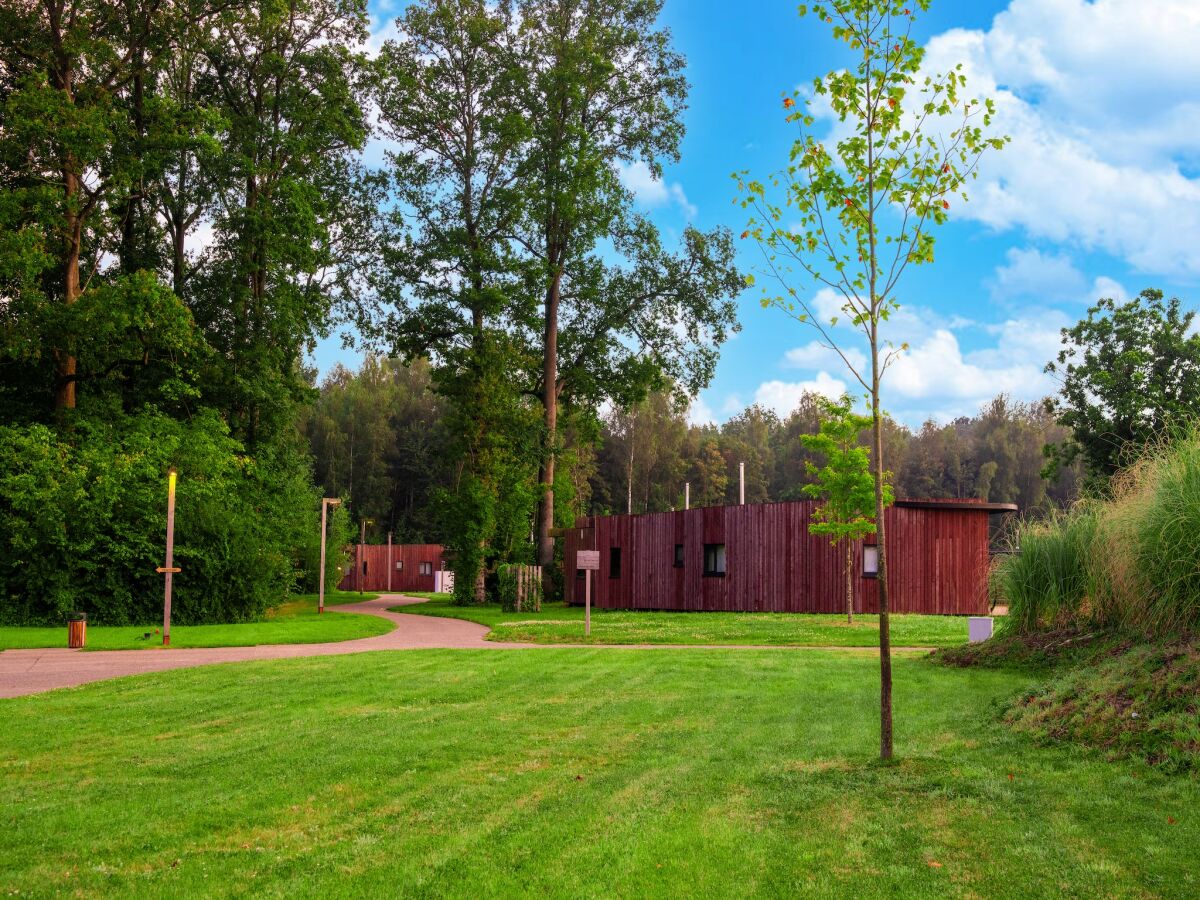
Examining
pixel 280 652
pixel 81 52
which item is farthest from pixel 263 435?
pixel 280 652

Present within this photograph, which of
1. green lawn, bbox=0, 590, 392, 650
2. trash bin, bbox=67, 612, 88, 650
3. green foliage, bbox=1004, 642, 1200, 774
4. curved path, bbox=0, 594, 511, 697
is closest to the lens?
green foliage, bbox=1004, 642, 1200, 774

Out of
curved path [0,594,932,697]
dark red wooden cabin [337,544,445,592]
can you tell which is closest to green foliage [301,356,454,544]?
dark red wooden cabin [337,544,445,592]

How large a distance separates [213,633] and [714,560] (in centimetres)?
1506

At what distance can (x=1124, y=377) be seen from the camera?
36.1 m

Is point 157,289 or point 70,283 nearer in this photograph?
point 157,289

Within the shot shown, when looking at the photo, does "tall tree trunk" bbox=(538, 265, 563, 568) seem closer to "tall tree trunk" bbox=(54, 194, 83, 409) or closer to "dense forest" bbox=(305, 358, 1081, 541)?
"tall tree trunk" bbox=(54, 194, 83, 409)

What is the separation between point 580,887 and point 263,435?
2857 cm

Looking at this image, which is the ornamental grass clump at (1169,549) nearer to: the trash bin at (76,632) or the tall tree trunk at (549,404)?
the trash bin at (76,632)

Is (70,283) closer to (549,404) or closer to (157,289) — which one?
(157,289)

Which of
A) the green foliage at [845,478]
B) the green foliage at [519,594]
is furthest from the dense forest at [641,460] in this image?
the green foliage at [845,478]

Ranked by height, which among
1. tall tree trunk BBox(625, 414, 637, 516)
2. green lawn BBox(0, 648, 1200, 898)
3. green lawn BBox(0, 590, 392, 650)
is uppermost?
tall tree trunk BBox(625, 414, 637, 516)

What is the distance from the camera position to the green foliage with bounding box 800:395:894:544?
21359mm

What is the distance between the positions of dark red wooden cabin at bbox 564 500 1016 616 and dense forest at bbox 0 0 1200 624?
4.00 metres

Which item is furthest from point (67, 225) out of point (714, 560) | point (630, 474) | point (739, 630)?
point (630, 474)
